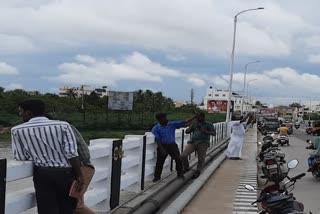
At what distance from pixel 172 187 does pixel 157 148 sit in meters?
1.52

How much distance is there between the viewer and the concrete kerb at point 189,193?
329 inches

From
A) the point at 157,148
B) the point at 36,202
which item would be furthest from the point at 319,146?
the point at 36,202

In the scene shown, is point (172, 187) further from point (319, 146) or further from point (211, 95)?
point (211, 95)

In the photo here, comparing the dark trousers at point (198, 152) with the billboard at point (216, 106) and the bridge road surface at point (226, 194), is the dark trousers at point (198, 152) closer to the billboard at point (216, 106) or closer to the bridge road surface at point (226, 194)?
the bridge road surface at point (226, 194)

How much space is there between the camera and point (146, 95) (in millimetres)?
109125

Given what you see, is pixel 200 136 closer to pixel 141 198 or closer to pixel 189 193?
pixel 189 193

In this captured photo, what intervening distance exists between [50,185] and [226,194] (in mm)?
6392

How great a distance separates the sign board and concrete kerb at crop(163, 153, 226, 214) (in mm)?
62443

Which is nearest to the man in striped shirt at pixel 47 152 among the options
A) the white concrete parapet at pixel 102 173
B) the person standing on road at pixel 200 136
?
the white concrete parapet at pixel 102 173

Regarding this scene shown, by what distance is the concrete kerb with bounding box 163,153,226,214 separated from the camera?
329 inches

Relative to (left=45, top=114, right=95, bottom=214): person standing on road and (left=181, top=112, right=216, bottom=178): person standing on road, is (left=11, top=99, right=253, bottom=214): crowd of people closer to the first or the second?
(left=45, top=114, right=95, bottom=214): person standing on road

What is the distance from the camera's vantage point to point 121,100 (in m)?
78.1

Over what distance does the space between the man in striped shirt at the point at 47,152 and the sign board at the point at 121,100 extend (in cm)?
7231

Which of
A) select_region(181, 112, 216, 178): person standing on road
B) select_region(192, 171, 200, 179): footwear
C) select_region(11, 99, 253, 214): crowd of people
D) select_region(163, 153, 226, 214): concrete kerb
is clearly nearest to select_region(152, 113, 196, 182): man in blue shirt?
select_region(163, 153, 226, 214): concrete kerb
